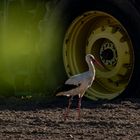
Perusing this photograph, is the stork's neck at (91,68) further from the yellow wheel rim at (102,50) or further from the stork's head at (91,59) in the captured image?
the yellow wheel rim at (102,50)

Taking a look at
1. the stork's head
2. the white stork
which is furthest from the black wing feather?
the stork's head

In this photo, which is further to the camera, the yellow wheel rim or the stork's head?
the yellow wheel rim

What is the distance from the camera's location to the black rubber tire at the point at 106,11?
9.02 metres

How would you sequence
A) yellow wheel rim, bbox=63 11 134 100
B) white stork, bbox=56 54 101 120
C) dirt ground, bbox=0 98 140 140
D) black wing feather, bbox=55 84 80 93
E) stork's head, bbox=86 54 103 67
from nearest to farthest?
dirt ground, bbox=0 98 140 140, white stork, bbox=56 54 101 120, stork's head, bbox=86 54 103 67, black wing feather, bbox=55 84 80 93, yellow wheel rim, bbox=63 11 134 100

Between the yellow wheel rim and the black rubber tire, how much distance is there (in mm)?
91

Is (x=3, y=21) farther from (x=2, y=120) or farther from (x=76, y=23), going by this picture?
(x=2, y=120)

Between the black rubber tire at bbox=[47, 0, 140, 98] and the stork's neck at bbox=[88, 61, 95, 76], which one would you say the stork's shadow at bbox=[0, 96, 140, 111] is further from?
the stork's neck at bbox=[88, 61, 95, 76]

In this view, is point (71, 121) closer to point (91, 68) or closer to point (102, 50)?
point (91, 68)

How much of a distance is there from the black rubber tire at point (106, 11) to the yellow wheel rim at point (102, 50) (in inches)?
3.6

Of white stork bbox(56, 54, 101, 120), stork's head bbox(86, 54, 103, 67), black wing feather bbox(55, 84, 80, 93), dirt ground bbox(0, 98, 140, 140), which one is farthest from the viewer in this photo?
black wing feather bbox(55, 84, 80, 93)

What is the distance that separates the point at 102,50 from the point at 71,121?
5.66 feet

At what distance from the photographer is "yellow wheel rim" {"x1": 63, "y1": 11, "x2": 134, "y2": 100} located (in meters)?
9.28

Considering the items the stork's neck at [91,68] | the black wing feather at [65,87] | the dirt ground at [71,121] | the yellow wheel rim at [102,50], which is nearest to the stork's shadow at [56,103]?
the dirt ground at [71,121]

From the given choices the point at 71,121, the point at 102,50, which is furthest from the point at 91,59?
the point at 71,121
